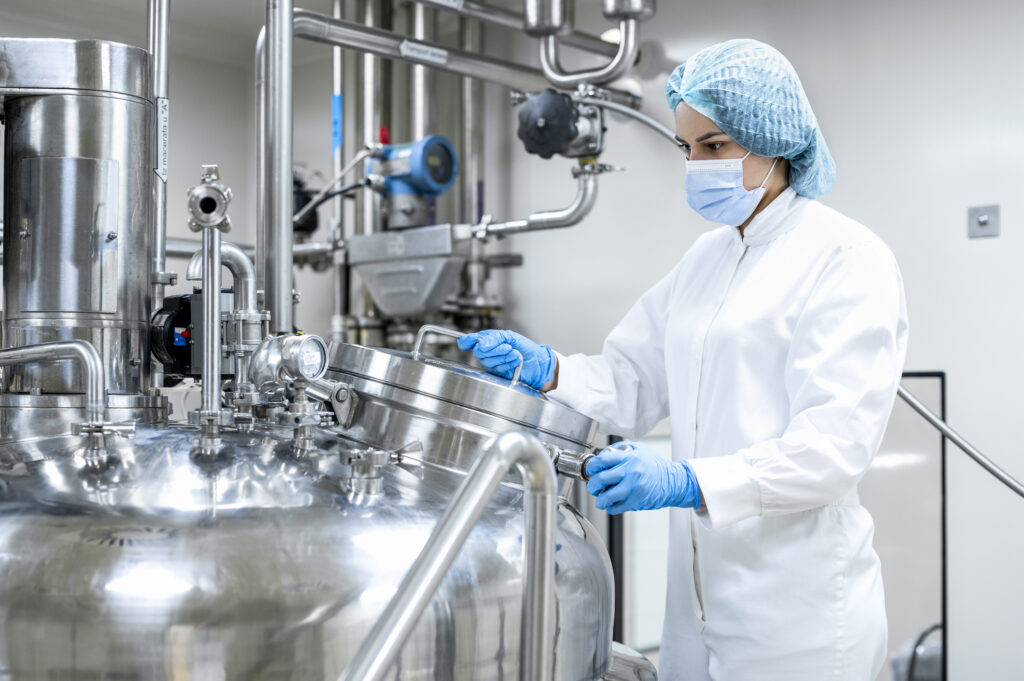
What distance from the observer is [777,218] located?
4.24 ft

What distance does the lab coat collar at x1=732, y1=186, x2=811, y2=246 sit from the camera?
4.24ft

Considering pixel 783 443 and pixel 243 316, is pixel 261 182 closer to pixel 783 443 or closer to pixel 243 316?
pixel 243 316

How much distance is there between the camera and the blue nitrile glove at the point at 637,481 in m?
1.04

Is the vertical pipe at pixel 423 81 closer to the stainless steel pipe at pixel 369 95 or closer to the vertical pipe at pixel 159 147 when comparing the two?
the stainless steel pipe at pixel 369 95

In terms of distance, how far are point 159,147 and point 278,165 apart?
18cm

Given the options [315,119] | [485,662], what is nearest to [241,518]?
[485,662]

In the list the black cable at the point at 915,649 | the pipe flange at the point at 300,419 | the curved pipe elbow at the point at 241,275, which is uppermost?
the curved pipe elbow at the point at 241,275

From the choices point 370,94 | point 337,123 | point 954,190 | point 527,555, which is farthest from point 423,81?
point 527,555

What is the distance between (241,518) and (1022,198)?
1654mm

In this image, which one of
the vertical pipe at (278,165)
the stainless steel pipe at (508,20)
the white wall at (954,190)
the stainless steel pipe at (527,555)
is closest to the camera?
the stainless steel pipe at (527,555)

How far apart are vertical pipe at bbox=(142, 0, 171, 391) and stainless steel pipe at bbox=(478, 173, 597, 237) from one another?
1186 millimetres

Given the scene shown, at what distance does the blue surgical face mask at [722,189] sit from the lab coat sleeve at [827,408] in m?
0.16

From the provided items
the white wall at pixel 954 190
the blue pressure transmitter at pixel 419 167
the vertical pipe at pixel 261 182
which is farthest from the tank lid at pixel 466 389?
the blue pressure transmitter at pixel 419 167

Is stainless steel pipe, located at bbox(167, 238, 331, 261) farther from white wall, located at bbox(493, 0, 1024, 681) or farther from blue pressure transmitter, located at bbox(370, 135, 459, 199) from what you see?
white wall, located at bbox(493, 0, 1024, 681)
